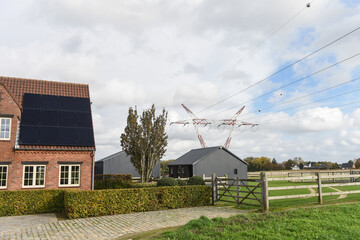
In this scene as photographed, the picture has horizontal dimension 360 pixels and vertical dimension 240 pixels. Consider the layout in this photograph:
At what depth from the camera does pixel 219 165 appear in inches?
1642

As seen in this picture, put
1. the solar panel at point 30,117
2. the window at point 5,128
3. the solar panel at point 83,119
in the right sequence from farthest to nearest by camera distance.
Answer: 1. the solar panel at point 83,119
2. the solar panel at point 30,117
3. the window at point 5,128

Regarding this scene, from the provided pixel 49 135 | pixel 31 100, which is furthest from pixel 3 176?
pixel 31 100

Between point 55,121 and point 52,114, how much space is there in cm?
84

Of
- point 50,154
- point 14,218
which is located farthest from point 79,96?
point 14,218

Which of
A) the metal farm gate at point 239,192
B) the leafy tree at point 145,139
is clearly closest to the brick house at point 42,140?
the leafy tree at point 145,139

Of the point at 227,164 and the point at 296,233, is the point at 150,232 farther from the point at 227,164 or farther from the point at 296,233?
the point at 227,164

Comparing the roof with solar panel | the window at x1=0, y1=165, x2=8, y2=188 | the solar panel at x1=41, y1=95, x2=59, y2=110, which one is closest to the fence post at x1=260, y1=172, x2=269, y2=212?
the roof with solar panel

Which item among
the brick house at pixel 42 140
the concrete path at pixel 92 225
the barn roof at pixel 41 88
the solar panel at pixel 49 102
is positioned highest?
the barn roof at pixel 41 88

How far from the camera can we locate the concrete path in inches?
423

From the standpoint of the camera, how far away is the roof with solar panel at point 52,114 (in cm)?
2208

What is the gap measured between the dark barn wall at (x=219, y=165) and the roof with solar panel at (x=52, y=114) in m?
19.9

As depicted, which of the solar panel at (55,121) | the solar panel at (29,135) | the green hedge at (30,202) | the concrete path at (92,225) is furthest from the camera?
the solar panel at (55,121)

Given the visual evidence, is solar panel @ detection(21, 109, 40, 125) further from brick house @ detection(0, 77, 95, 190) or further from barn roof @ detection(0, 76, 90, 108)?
barn roof @ detection(0, 76, 90, 108)

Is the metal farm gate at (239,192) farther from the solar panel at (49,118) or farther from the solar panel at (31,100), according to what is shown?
the solar panel at (31,100)
